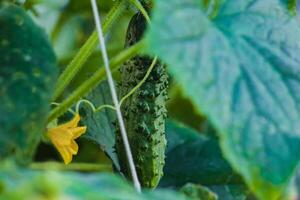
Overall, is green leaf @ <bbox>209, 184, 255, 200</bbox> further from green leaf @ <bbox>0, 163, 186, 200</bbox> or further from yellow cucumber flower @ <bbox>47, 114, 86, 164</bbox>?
green leaf @ <bbox>0, 163, 186, 200</bbox>

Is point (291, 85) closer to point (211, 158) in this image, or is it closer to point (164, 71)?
point (164, 71)

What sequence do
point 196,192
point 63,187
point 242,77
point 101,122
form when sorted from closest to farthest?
point 63,187
point 242,77
point 196,192
point 101,122

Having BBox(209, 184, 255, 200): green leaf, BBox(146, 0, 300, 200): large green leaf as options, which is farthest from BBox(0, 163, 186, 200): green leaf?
BBox(209, 184, 255, 200): green leaf

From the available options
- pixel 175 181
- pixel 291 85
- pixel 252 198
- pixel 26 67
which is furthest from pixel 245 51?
pixel 252 198

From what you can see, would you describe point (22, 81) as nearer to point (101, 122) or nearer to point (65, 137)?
point (65, 137)

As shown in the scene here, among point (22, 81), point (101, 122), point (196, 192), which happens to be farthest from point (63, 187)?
point (101, 122)

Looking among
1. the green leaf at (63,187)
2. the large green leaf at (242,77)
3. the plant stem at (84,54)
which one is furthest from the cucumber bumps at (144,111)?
the green leaf at (63,187)
